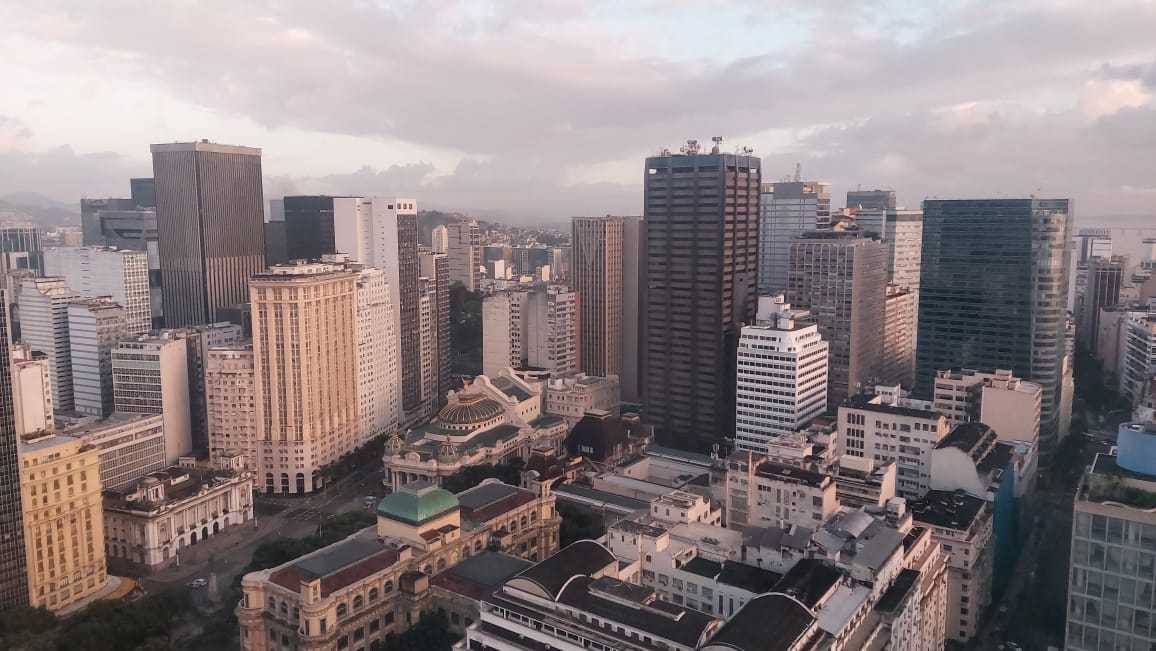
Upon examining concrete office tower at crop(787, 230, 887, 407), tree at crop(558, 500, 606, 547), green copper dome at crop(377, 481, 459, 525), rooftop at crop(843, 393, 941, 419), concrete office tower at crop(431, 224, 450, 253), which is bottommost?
tree at crop(558, 500, 606, 547)

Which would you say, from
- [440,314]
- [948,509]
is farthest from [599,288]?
[948,509]

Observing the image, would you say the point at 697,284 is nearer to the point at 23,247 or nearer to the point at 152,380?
the point at 152,380

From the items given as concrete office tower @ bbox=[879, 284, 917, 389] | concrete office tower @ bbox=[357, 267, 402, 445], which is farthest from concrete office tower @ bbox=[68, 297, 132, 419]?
concrete office tower @ bbox=[879, 284, 917, 389]

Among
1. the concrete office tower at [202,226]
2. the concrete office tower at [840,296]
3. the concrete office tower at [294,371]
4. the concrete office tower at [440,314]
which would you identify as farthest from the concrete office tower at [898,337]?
the concrete office tower at [202,226]

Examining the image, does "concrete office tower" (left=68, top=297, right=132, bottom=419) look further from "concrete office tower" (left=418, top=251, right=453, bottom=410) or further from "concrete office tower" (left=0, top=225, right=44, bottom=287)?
"concrete office tower" (left=0, top=225, right=44, bottom=287)

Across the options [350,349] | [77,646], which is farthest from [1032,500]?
[77,646]

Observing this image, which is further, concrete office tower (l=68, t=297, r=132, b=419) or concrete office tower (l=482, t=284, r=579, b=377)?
concrete office tower (l=482, t=284, r=579, b=377)

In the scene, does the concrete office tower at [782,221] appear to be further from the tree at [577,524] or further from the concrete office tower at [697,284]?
the tree at [577,524]
